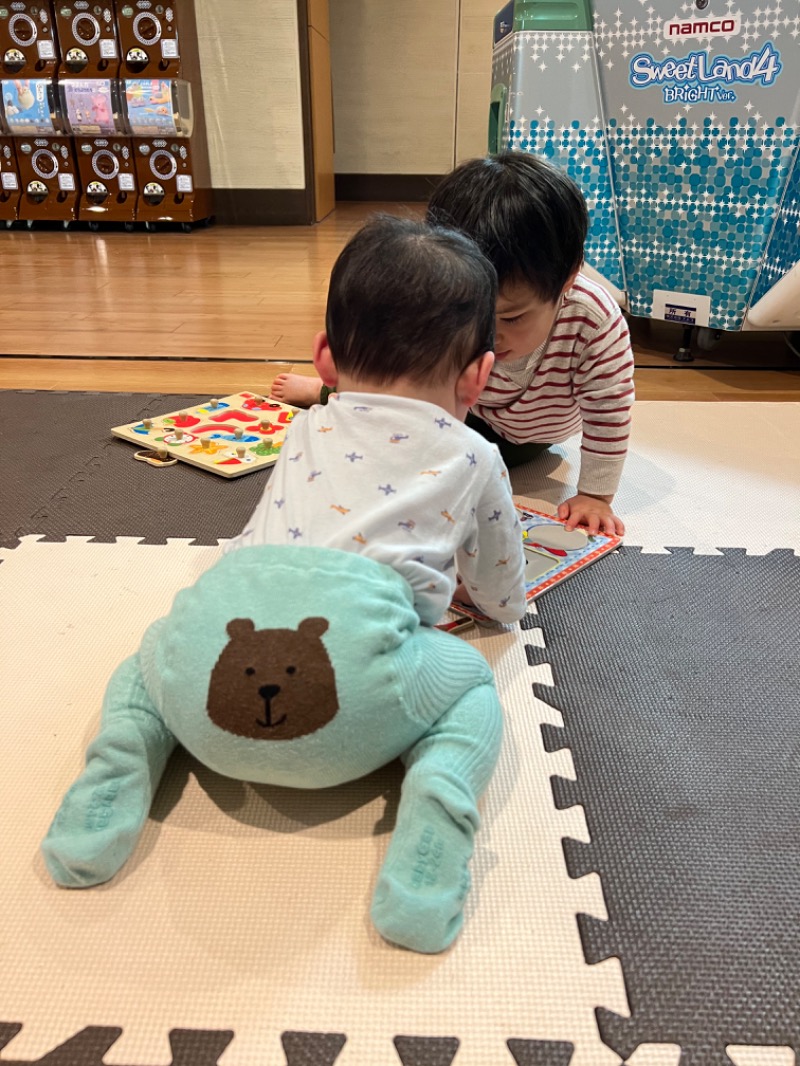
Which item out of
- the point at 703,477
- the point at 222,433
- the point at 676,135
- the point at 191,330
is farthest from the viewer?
the point at 191,330

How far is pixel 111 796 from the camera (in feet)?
1.81

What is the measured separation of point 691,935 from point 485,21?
4.83m

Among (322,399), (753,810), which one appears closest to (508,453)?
(322,399)

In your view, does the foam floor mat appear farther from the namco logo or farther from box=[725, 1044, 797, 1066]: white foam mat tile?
the namco logo

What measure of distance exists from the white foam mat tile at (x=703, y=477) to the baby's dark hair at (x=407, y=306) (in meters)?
0.46

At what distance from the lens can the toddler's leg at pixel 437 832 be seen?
50 centimetres

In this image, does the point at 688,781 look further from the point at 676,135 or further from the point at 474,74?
the point at 474,74

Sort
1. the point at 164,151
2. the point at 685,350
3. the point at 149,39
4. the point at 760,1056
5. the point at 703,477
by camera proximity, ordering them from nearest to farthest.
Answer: the point at 760,1056 → the point at 703,477 → the point at 685,350 → the point at 149,39 → the point at 164,151

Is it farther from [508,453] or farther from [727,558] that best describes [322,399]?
[727,558]

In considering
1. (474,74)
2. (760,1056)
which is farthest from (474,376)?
(474,74)

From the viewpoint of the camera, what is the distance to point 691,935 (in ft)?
1.70

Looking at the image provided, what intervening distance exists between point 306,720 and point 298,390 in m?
1.00

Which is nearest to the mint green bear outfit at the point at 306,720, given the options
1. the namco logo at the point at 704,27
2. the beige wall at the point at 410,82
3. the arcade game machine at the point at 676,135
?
the arcade game machine at the point at 676,135

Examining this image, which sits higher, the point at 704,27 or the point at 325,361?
the point at 704,27
